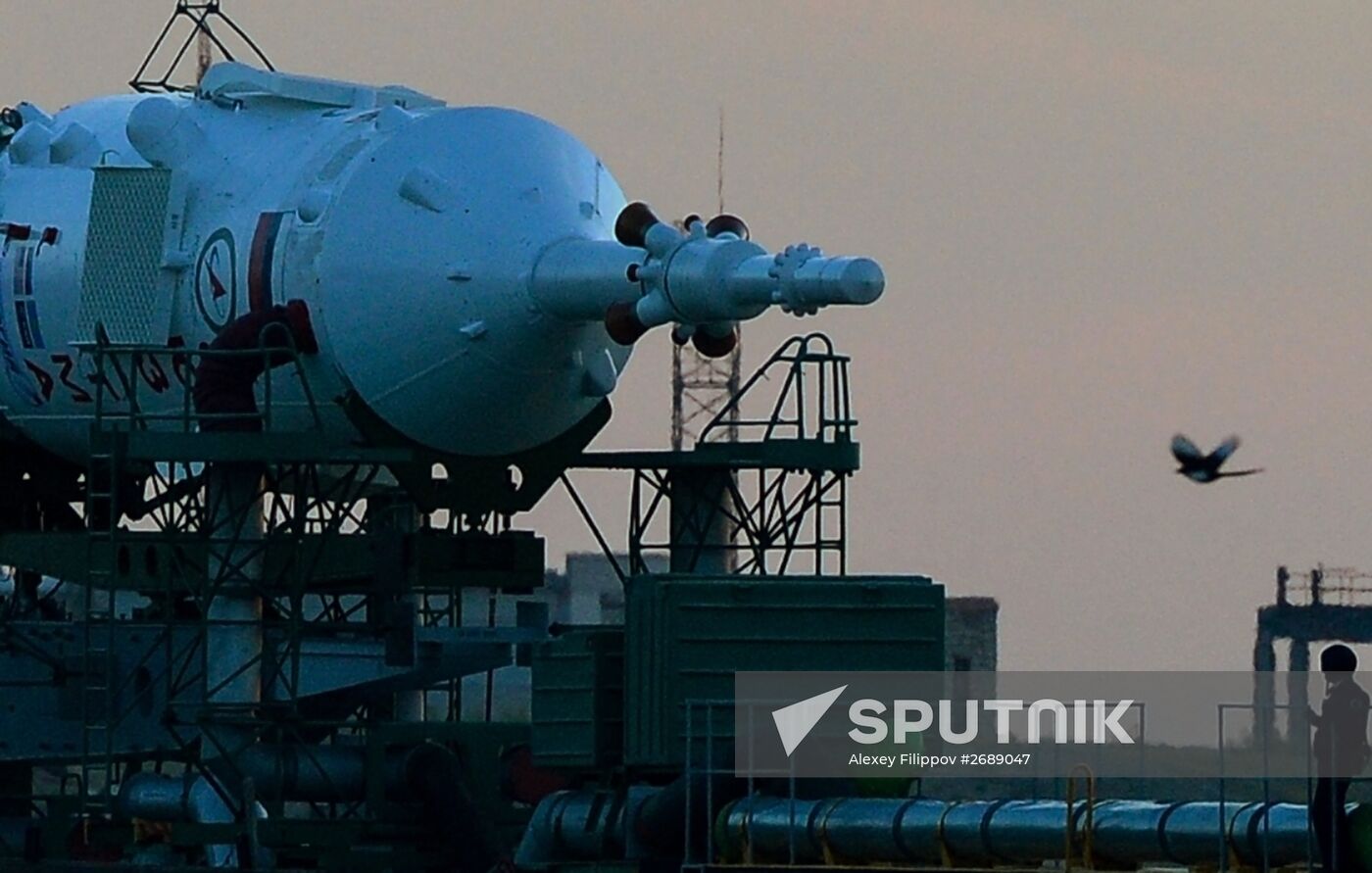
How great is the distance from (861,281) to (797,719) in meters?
4.47

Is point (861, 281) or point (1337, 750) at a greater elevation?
point (861, 281)

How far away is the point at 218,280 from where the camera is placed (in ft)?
124

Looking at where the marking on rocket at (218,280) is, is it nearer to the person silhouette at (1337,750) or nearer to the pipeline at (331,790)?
the pipeline at (331,790)

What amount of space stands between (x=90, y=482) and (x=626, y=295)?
6124mm

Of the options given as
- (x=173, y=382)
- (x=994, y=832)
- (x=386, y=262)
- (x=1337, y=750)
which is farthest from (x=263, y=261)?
(x=1337, y=750)

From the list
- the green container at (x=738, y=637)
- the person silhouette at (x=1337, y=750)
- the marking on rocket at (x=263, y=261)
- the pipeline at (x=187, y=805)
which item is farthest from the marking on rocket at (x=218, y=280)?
the person silhouette at (x=1337, y=750)

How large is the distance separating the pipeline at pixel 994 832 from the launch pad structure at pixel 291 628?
15.6 ft

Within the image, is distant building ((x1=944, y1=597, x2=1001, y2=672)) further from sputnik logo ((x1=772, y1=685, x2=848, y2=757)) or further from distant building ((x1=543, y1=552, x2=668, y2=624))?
sputnik logo ((x1=772, y1=685, x2=848, y2=757))

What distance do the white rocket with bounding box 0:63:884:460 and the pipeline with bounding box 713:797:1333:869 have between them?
5.81 m

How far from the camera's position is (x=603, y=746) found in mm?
33469

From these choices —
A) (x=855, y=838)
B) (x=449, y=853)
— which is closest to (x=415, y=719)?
(x=449, y=853)

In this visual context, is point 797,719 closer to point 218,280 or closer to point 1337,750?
point 1337,750

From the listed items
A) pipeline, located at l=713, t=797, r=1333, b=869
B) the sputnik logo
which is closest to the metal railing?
the sputnik logo

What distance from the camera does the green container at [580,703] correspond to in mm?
33469
